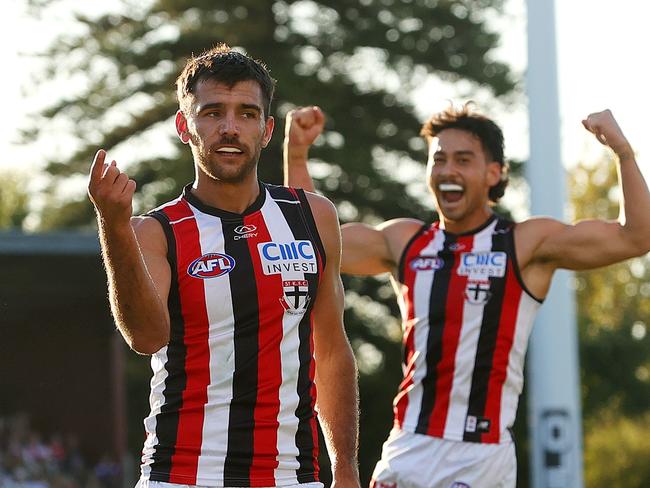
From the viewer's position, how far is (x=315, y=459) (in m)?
4.84

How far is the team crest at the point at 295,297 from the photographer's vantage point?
186 inches

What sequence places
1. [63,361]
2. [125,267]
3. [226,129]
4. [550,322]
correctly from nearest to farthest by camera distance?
1. [125,267]
2. [226,129]
3. [550,322]
4. [63,361]

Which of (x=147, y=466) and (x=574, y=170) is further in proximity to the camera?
(x=574, y=170)

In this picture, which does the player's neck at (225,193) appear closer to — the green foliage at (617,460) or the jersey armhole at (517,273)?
the jersey armhole at (517,273)

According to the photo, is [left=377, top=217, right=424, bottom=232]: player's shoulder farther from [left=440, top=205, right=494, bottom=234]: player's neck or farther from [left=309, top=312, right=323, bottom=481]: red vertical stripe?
[left=309, top=312, right=323, bottom=481]: red vertical stripe

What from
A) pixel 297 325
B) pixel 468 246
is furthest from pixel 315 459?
pixel 468 246

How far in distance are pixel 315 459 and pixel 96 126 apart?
20.4 m

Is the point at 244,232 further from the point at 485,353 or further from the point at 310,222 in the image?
the point at 485,353

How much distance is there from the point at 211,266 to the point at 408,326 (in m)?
2.45

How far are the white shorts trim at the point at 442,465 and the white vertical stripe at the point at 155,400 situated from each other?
2.22m

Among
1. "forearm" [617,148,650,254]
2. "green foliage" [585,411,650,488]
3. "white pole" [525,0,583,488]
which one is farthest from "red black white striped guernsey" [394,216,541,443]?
"green foliage" [585,411,650,488]

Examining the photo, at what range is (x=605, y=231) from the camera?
22.0ft

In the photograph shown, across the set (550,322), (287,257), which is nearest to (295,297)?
(287,257)

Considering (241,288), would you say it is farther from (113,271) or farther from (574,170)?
(574,170)
